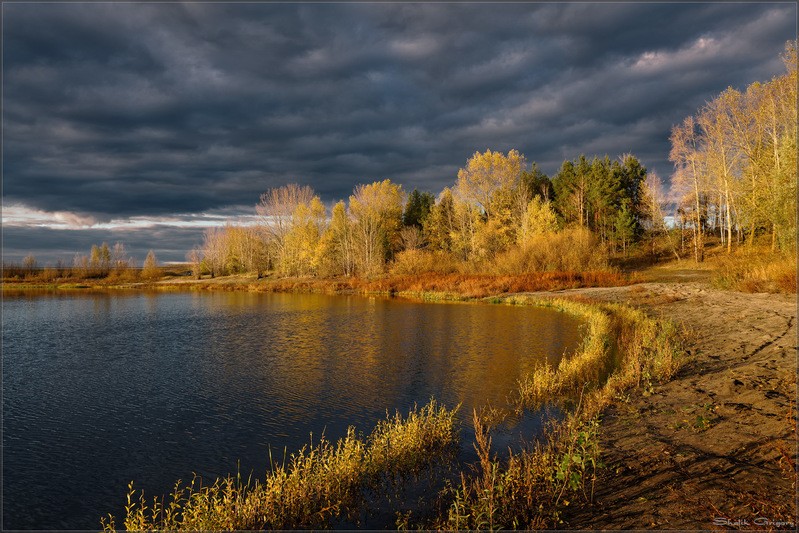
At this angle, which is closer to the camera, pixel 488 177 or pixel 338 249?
pixel 488 177

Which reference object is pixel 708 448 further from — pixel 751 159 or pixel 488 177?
pixel 488 177

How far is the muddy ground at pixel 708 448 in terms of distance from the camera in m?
5.85

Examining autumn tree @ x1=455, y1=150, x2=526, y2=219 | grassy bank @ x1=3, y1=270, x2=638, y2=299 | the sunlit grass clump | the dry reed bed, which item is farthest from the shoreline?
autumn tree @ x1=455, y1=150, x2=526, y2=219

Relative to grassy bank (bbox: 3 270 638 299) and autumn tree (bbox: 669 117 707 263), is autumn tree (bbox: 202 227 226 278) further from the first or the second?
autumn tree (bbox: 669 117 707 263)

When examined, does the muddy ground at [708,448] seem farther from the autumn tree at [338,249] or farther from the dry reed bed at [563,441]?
the autumn tree at [338,249]

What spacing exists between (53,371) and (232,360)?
21.7ft

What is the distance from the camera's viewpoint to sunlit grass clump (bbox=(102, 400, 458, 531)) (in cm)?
664

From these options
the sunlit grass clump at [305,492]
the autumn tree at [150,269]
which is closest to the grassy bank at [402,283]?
the autumn tree at [150,269]

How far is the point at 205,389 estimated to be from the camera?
15.3 m

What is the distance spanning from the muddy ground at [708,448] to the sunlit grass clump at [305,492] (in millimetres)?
3423

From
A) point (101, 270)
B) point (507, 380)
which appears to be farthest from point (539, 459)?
point (101, 270)

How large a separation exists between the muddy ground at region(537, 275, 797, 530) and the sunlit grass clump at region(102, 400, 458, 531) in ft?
11.2

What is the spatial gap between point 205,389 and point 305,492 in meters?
9.55

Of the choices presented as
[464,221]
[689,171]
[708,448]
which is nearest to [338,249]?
[464,221]
